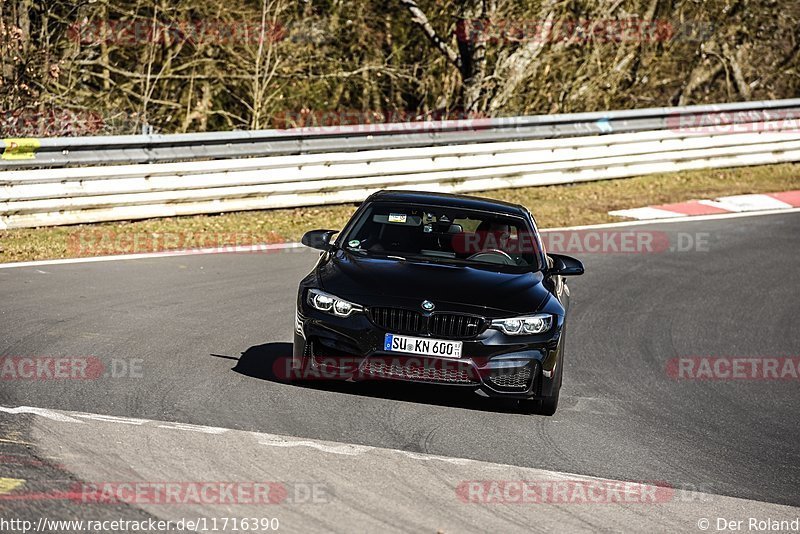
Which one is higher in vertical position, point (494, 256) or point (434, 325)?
point (494, 256)

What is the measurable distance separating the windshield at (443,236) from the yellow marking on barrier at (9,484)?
3660 mm

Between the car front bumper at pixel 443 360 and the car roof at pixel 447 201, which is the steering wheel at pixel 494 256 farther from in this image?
the car front bumper at pixel 443 360

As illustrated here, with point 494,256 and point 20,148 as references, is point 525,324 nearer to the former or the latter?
point 494,256

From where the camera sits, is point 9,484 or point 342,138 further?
point 342,138

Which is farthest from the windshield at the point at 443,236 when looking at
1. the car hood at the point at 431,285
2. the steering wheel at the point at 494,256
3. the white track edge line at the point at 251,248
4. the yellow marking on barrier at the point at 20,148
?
the yellow marking on barrier at the point at 20,148

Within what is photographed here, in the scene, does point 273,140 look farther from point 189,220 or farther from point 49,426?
point 49,426

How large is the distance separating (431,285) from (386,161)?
9.56m

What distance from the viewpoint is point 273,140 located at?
1650 centimetres

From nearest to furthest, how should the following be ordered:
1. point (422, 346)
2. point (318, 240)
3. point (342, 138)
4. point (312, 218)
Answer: point (422, 346)
point (318, 240)
point (312, 218)
point (342, 138)

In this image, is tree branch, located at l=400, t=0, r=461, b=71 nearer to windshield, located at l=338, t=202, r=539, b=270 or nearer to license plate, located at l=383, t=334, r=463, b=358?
windshield, located at l=338, t=202, r=539, b=270

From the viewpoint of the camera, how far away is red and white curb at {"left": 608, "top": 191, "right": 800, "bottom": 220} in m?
17.8

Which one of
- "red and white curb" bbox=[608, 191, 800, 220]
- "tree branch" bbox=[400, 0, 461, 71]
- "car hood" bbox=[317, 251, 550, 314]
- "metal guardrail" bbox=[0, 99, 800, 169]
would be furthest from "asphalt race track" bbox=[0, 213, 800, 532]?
"tree branch" bbox=[400, 0, 461, 71]

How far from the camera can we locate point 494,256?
8820 millimetres

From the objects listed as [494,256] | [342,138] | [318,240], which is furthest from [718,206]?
[318,240]
